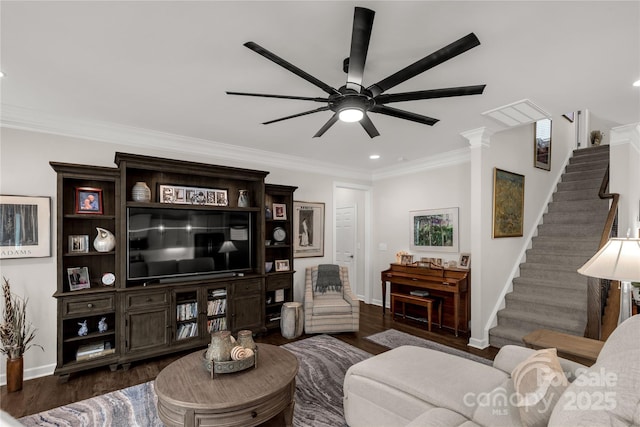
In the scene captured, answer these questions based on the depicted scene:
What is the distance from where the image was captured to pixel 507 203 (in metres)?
4.23

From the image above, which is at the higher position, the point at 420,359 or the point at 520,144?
the point at 520,144

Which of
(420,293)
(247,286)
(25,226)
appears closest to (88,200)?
(25,226)

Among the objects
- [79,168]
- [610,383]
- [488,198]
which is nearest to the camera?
[610,383]

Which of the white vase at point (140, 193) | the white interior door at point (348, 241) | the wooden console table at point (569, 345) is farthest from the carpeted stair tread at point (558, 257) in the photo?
the white vase at point (140, 193)

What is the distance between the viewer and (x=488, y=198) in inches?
154

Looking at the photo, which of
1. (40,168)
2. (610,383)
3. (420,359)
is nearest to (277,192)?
(40,168)

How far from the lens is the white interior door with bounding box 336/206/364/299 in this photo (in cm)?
639

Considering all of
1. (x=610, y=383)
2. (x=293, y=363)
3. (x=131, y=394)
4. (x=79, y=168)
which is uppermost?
(x=79, y=168)

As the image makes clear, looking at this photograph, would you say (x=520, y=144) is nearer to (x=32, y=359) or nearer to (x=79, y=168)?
(x=79, y=168)

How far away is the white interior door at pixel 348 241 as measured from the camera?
6.39 m

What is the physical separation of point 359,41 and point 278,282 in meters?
3.57

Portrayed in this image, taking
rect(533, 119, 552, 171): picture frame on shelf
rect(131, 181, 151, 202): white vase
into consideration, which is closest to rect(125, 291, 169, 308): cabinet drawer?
rect(131, 181, 151, 202): white vase

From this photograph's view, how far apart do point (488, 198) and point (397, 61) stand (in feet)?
8.09

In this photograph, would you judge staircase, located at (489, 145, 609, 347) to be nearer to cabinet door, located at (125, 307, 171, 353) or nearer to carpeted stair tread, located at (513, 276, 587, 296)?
carpeted stair tread, located at (513, 276, 587, 296)
